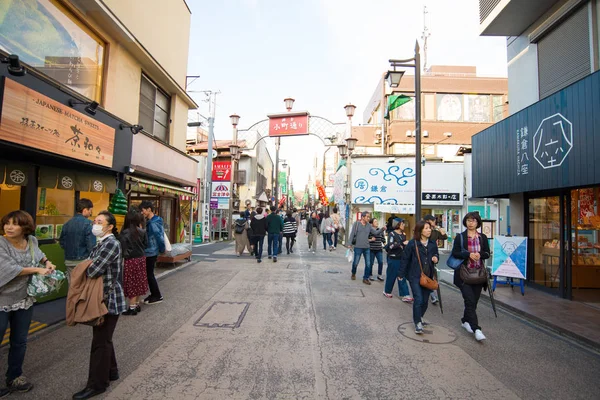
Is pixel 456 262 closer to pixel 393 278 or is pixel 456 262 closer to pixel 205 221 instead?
pixel 393 278

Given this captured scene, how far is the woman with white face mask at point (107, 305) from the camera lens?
303cm

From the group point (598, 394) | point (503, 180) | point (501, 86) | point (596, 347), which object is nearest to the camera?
point (598, 394)

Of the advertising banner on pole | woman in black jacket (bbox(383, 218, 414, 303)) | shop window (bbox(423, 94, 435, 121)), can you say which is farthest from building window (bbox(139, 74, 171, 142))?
shop window (bbox(423, 94, 435, 121))

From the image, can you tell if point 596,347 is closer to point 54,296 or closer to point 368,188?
point 54,296

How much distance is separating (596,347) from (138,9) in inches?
479

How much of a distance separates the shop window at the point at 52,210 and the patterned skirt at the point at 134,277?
2.15m

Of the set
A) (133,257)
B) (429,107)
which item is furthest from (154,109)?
(429,107)

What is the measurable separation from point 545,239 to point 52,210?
458 inches

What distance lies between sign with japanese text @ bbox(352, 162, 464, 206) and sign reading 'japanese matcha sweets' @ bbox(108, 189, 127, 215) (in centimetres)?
1370

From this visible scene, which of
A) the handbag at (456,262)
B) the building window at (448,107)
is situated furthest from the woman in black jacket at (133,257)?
the building window at (448,107)

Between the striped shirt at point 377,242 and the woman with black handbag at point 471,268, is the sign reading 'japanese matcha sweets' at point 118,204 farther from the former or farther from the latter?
the woman with black handbag at point 471,268

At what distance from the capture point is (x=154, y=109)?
10.6 metres

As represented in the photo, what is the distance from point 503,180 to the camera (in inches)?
340

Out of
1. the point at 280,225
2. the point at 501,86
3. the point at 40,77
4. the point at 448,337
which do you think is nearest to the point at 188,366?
the point at 448,337
